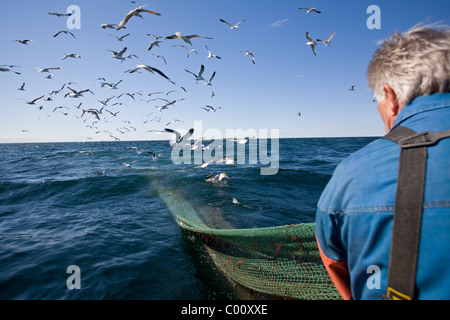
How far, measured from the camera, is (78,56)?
1298 cm

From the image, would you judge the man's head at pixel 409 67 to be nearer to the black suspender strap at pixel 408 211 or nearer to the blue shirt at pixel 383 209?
the blue shirt at pixel 383 209

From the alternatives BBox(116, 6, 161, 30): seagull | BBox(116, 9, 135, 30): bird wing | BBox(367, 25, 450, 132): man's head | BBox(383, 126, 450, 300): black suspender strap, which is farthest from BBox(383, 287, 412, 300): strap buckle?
BBox(116, 9, 135, 30): bird wing

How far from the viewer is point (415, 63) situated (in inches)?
48.6

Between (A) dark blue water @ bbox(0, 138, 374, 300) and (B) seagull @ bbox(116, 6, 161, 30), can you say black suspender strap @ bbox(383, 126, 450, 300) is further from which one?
(B) seagull @ bbox(116, 6, 161, 30)

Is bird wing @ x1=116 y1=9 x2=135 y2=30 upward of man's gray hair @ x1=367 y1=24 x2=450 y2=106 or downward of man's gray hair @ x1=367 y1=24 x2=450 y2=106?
upward

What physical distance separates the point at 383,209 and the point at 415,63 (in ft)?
2.93

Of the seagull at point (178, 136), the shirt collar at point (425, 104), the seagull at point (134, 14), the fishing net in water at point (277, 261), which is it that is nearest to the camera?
the shirt collar at point (425, 104)

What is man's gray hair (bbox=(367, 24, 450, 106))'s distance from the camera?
1183 mm

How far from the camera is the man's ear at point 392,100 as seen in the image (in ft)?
4.56

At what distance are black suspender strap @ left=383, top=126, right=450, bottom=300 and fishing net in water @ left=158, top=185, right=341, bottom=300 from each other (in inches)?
79.3

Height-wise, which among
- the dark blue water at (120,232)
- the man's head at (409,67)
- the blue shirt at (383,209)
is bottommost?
the dark blue water at (120,232)

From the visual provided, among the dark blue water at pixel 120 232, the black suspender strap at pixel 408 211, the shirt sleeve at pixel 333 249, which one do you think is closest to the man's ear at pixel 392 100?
the black suspender strap at pixel 408 211

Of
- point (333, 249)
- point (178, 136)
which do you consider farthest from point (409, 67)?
point (178, 136)
